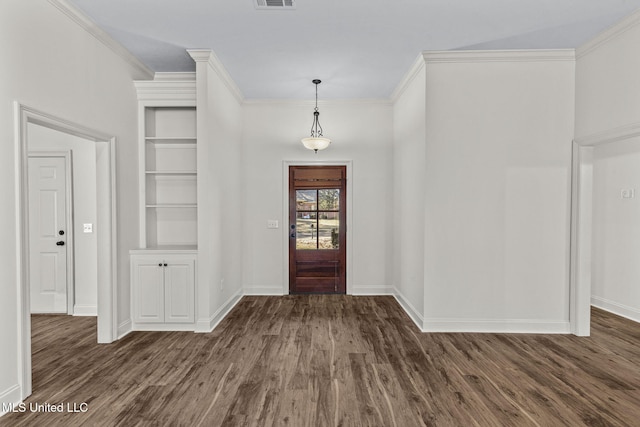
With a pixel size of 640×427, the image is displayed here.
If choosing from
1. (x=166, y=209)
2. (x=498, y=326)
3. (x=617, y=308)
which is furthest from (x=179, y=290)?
(x=617, y=308)

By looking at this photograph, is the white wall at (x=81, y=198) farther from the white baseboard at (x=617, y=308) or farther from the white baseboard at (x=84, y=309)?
the white baseboard at (x=617, y=308)

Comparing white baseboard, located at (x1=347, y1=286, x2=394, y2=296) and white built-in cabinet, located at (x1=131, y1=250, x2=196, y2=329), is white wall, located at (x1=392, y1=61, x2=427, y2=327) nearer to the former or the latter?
white baseboard, located at (x1=347, y1=286, x2=394, y2=296)

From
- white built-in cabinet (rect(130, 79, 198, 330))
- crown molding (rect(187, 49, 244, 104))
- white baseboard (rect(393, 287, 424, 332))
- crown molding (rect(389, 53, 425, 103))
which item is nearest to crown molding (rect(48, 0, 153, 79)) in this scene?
white built-in cabinet (rect(130, 79, 198, 330))

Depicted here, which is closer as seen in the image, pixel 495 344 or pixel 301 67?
pixel 495 344

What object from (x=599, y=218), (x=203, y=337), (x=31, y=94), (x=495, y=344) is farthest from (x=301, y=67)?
(x=599, y=218)

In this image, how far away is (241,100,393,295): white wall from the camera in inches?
219

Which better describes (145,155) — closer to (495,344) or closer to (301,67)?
(301,67)

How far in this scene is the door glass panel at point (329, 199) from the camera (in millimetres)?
5656

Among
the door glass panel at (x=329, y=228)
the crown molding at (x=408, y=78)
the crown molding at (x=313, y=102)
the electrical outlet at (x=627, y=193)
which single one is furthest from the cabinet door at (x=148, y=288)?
the electrical outlet at (x=627, y=193)

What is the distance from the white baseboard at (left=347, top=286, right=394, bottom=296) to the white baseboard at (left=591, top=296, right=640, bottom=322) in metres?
2.94

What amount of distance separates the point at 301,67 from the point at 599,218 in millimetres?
4744

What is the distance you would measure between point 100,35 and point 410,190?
3895mm

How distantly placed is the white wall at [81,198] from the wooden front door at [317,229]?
9.04ft

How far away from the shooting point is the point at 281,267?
5594 mm
